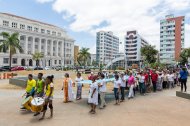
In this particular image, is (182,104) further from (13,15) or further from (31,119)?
(13,15)

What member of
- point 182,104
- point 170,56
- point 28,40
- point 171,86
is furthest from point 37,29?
point 182,104

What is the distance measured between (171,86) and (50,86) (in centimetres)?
1491

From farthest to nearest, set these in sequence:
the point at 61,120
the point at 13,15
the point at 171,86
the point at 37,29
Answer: the point at 37,29 → the point at 13,15 → the point at 171,86 → the point at 61,120

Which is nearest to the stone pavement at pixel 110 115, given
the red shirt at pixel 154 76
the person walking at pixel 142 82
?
the person walking at pixel 142 82

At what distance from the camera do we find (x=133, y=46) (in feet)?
452

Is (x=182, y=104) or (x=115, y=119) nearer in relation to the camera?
(x=115, y=119)

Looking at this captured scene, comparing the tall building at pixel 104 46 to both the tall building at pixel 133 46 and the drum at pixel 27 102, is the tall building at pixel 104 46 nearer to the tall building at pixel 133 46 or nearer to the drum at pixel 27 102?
the tall building at pixel 133 46

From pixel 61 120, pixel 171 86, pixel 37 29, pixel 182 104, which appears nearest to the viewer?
pixel 61 120

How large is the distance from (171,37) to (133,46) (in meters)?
24.6

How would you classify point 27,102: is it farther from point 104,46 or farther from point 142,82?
point 104,46

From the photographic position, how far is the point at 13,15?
8338cm

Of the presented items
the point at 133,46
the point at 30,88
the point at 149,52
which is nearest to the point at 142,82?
the point at 30,88

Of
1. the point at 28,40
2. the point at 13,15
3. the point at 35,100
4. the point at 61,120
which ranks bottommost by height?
the point at 61,120

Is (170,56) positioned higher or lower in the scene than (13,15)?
lower
